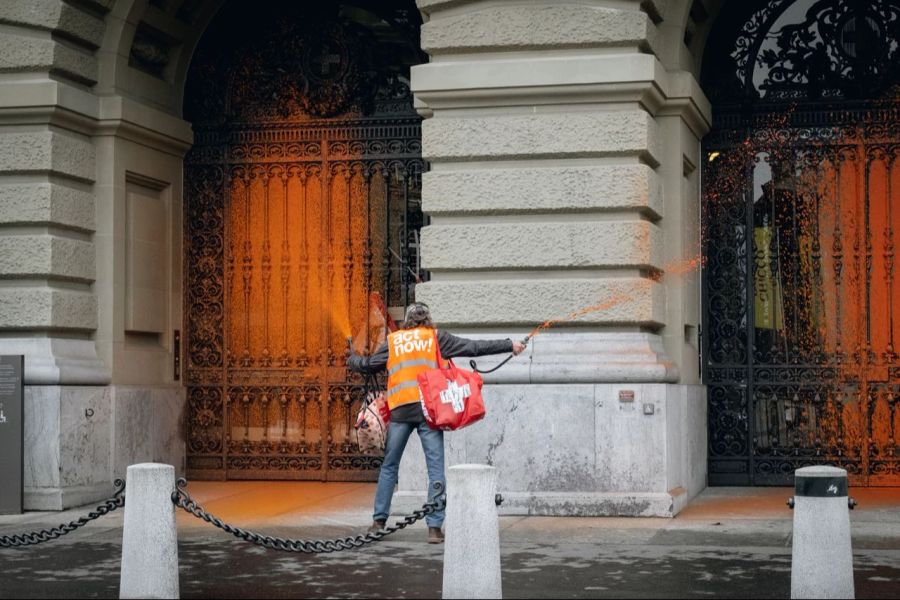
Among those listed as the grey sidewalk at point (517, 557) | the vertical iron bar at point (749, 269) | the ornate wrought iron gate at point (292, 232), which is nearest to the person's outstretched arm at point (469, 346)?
the grey sidewalk at point (517, 557)

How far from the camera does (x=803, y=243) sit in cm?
1617

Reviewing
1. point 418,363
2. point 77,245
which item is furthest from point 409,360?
point 77,245

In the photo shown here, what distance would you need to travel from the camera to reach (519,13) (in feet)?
46.4

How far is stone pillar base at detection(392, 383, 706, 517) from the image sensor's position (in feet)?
44.9

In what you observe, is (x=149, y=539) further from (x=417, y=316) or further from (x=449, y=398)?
(x=417, y=316)

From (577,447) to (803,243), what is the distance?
12.8 ft

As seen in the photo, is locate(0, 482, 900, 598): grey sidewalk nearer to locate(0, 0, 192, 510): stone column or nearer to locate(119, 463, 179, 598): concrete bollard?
locate(119, 463, 179, 598): concrete bollard

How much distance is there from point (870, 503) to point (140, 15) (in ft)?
27.9

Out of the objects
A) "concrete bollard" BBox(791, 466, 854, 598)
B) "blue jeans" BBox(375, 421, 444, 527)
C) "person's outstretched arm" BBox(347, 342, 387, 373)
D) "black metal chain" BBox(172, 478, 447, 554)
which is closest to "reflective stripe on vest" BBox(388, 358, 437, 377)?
"person's outstretched arm" BBox(347, 342, 387, 373)

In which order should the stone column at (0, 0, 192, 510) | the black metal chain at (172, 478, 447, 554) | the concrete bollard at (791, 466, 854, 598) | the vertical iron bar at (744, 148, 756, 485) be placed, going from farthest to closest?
the vertical iron bar at (744, 148, 756, 485) < the stone column at (0, 0, 192, 510) < the black metal chain at (172, 478, 447, 554) < the concrete bollard at (791, 466, 854, 598)

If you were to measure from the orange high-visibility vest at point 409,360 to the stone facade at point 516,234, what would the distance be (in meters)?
1.60

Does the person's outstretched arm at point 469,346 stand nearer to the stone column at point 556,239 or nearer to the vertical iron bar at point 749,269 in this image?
the stone column at point 556,239

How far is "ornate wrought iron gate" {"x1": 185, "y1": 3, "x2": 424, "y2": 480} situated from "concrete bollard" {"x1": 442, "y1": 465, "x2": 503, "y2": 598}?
25.2ft

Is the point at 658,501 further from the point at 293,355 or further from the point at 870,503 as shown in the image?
the point at 293,355
